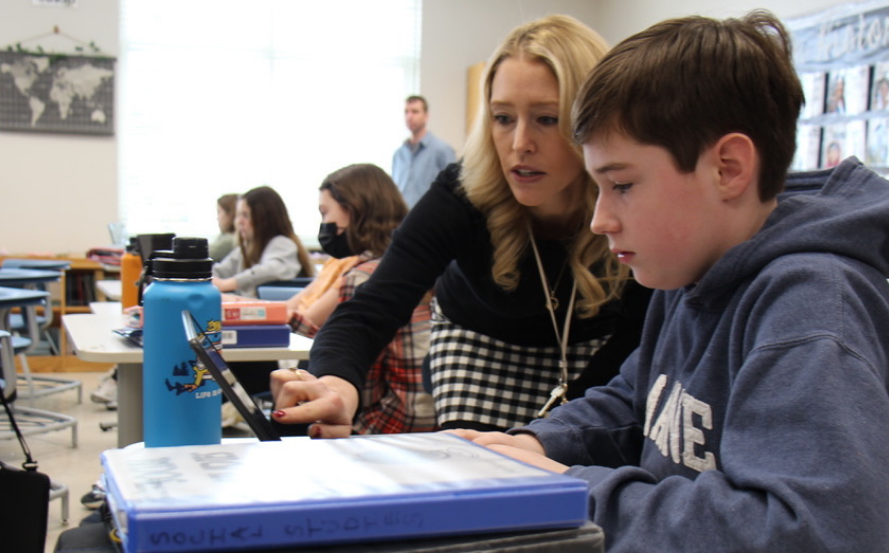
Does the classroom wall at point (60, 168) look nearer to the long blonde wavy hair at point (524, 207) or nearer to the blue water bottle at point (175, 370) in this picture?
the long blonde wavy hair at point (524, 207)

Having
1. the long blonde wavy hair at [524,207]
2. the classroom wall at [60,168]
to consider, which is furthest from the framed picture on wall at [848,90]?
the long blonde wavy hair at [524,207]

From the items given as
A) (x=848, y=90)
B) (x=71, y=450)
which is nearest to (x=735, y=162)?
(x=71, y=450)

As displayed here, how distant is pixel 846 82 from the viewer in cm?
430

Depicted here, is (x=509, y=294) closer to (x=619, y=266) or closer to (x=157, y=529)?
(x=619, y=266)

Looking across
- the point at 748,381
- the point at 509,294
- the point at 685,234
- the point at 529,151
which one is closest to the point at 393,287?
the point at 509,294

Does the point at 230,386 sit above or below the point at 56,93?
below

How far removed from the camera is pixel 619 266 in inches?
49.6

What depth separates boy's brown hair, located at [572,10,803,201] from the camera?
0.76m

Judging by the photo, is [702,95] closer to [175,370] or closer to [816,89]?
[175,370]

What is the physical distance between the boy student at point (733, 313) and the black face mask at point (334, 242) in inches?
77.7

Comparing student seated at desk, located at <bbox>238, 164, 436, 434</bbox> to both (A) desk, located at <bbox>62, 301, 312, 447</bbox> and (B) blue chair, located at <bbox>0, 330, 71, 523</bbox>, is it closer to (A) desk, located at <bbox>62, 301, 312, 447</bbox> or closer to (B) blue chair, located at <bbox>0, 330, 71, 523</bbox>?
(A) desk, located at <bbox>62, 301, 312, 447</bbox>

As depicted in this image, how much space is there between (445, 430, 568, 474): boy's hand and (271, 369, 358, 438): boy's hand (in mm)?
194

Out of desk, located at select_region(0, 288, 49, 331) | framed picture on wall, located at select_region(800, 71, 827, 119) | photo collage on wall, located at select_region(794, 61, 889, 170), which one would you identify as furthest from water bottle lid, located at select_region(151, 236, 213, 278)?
framed picture on wall, located at select_region(800, 71, 827, 119)

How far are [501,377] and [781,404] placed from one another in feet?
2.44
